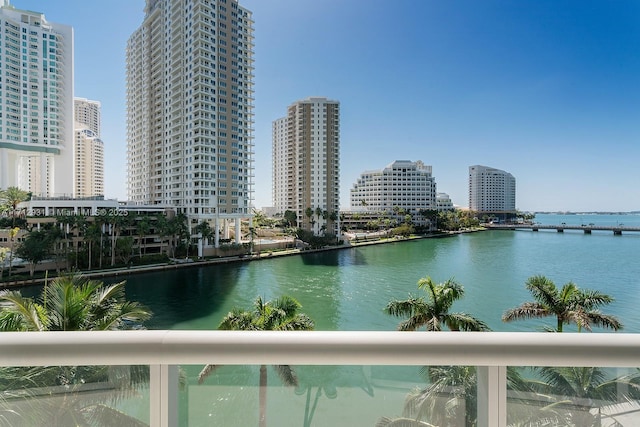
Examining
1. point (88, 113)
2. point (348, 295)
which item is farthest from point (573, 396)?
point (88, 113)

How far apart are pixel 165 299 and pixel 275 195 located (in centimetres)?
4436

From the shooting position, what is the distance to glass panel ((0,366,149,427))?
2.42 feet

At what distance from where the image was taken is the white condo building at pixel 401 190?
61438 millimetres

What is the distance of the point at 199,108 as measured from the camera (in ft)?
96.1

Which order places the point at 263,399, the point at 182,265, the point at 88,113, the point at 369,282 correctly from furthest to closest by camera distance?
the point at 88,113 → the point at 182,265 → the point at 369,282 → the point at 263,399

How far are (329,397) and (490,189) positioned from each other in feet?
325

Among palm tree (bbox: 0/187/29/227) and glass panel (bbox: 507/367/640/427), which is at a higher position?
palm tree (bbox: 0/187/29/227)

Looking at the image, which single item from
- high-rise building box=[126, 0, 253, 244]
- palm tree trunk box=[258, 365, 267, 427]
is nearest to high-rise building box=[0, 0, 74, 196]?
high-rise building box=[126, 0, 253, 244]

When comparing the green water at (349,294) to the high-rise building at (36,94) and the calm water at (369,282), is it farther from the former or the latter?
the high-rise building at (36,94)

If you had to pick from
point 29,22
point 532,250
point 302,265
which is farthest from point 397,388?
point 29,22

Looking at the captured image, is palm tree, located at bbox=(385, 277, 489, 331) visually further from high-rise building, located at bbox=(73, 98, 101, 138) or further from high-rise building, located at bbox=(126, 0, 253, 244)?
high-rise building, located at bbox=(73, 98, 101, 138)

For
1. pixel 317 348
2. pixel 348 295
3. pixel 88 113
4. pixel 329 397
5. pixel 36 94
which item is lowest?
pixel 348 295

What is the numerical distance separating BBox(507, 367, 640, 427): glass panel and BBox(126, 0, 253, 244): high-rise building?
30006 mm

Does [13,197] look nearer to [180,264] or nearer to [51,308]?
[180,264]
